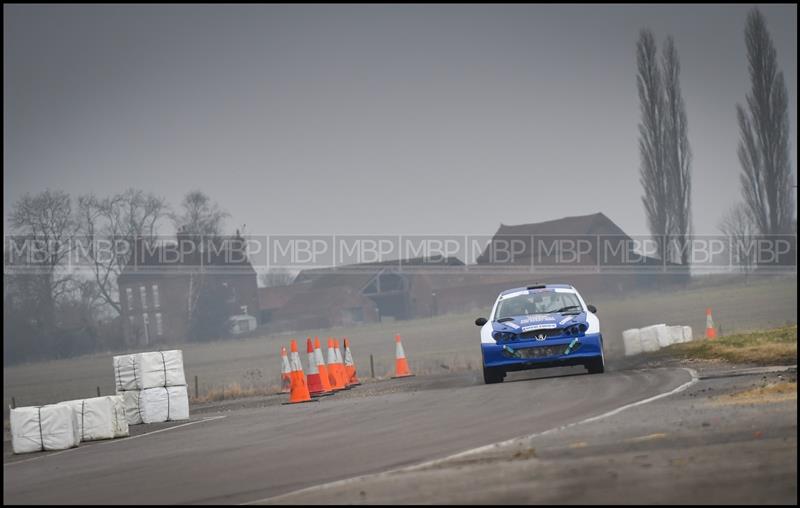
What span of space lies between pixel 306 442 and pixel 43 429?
203 inches

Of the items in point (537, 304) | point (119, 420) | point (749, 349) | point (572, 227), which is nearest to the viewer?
point (119, 420)

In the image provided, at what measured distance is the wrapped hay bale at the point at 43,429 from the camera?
16109 millimetres

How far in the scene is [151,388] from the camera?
800 inches

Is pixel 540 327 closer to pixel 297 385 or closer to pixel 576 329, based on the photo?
pixel 576 329

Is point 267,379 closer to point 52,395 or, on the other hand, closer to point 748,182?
point 52,395

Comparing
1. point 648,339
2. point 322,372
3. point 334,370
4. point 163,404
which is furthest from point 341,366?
point 648,339

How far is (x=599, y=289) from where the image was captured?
336ft

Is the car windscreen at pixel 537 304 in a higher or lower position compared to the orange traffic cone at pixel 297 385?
higher

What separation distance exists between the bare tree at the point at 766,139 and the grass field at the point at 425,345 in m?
5.39

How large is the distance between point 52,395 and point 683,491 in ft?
132

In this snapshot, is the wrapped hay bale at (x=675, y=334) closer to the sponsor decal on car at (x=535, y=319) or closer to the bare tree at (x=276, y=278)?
the sponsor decal on car at (x=535, y=319)

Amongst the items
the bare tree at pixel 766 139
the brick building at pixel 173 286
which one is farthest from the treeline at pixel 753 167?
the brick building at pixel 173 286

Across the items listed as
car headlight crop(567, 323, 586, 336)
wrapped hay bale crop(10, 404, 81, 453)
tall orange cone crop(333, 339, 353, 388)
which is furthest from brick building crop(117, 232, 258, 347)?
wrapped hay bale crop(10, 404, 81, 453)

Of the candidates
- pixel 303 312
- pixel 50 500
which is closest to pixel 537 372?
pixel 50 500
